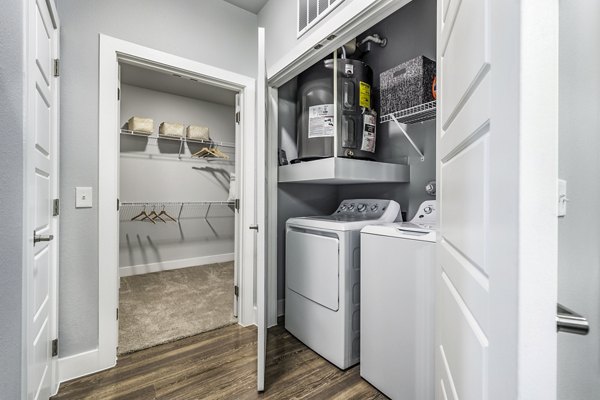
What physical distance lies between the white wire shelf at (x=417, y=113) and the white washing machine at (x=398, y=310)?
70 centimetres

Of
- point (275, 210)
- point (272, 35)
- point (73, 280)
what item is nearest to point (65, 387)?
point (73, 280)

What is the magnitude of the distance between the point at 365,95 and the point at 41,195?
1.99 m

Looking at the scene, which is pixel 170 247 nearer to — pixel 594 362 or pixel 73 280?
pixel 73 280

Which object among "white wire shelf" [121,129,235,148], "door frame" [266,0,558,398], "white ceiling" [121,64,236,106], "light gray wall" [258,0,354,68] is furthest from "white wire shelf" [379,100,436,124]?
"white wire shelf" [121,129,235,148]

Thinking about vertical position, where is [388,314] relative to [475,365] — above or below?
below

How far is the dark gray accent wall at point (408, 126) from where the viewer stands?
1970 mm

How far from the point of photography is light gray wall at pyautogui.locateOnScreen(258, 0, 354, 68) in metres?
2.01

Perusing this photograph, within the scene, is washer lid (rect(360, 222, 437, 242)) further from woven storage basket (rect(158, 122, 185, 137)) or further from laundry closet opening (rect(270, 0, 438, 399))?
woven storage basket (rect(158, 122, 185, 137))

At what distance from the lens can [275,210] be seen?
2.36 m

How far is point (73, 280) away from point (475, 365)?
210 centimetres

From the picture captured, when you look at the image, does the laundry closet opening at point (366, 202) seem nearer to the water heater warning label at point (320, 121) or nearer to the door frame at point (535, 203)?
the water heater warning label at point (320, 121)

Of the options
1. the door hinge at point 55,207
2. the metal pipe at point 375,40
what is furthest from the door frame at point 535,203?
the metal pipe at point 375,40

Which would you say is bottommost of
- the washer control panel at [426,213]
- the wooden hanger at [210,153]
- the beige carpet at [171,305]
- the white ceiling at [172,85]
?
the beige carpet at [171,305]

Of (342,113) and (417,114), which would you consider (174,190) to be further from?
(417,114)
